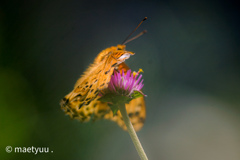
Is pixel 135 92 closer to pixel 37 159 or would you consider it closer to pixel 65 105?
pixel 65 105


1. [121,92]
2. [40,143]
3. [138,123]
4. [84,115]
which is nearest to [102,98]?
[121,92]

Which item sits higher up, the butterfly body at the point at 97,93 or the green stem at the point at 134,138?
the butterfly body at the point at 97,93

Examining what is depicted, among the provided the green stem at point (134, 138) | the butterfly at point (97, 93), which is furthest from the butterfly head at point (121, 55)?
the green stem at point (134, 138)

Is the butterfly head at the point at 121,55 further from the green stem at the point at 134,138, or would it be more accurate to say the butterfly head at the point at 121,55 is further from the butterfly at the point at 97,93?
the green stem at the point at 134,138

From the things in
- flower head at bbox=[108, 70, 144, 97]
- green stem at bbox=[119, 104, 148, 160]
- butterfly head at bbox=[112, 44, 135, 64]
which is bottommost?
green stem at bbox=[119, 104, 148, 160]

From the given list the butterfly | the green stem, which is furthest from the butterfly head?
the green stem

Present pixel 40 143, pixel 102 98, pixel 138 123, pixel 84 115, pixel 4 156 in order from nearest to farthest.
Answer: pixel 102 98, pixel 84 115, pixel 138 123, pixel 4 156, pixel 40 143

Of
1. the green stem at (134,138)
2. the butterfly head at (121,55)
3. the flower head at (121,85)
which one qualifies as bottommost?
the green stem at (134,138)

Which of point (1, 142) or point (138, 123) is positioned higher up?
point (1, 142)

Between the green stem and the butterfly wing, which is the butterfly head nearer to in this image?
the butterfly wing
